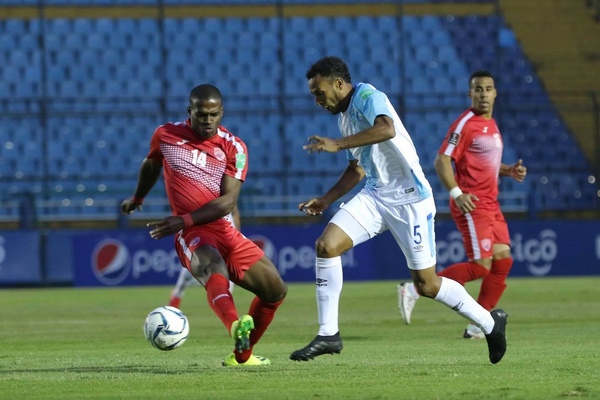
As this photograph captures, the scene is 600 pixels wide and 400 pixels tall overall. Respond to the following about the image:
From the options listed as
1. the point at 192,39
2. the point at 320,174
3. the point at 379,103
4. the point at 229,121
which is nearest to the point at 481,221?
the point at 379,103

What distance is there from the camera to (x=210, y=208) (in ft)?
28.8

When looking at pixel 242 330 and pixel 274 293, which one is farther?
pixel 274 293

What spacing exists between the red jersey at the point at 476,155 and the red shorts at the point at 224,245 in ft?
12.1

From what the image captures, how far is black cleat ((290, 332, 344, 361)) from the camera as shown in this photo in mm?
8438

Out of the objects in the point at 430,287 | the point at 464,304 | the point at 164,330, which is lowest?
the point at 164,330

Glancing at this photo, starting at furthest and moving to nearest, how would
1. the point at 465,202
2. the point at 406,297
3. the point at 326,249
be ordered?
the point at 406,297
the point at 465,202
the point at 326,249

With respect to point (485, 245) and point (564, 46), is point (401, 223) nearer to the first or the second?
point (485, 245)

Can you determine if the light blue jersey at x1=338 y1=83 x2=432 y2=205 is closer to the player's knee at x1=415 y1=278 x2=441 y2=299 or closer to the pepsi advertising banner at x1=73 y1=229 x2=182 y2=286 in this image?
the player's knee at x1=415 y1=278 x2=441 y2=299

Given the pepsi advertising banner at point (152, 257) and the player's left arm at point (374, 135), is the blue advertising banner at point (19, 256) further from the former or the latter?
the player's left arm at point (374, 135)

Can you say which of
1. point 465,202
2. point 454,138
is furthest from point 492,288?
point 454,138

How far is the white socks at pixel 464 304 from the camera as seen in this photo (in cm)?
859

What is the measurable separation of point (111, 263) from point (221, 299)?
1549 cm

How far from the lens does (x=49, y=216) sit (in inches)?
985

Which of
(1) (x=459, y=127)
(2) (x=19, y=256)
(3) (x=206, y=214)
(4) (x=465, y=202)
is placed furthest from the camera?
(2) (x=19, y=256)
